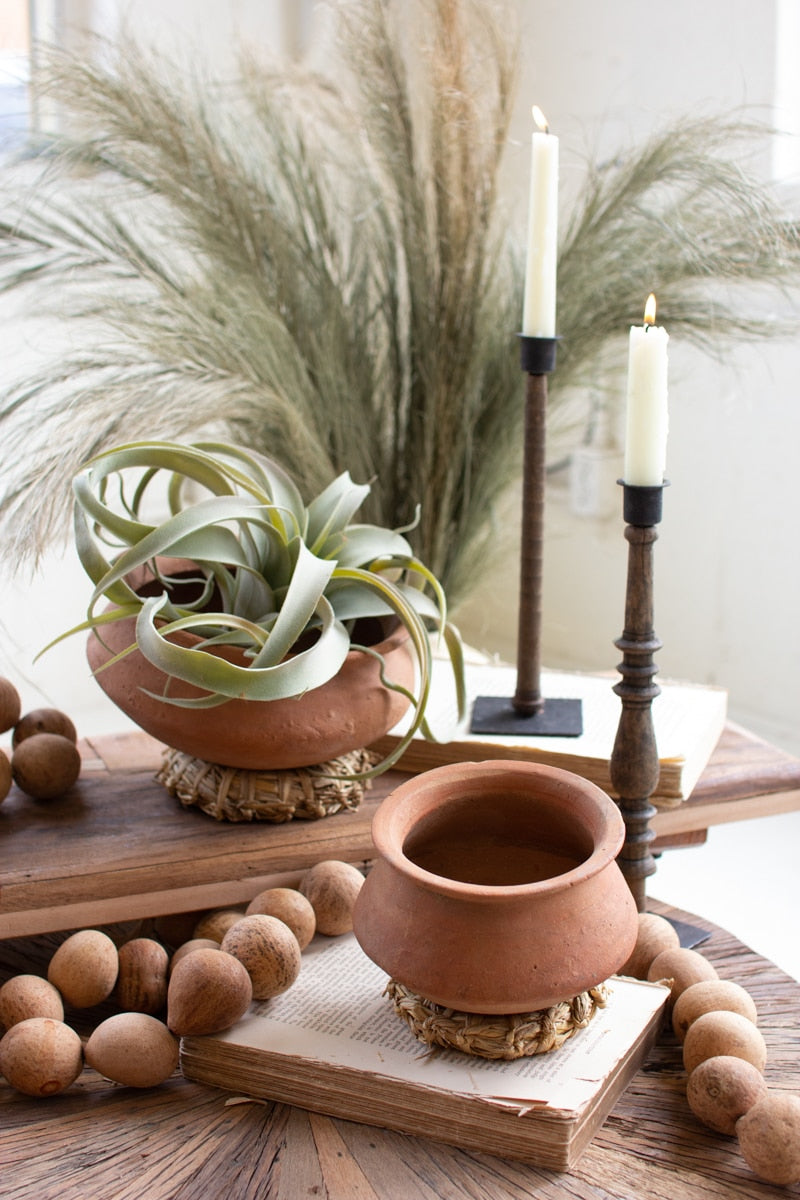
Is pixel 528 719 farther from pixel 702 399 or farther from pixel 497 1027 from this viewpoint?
pixel 702 399

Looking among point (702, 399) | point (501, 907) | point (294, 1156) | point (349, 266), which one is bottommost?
point (294, 1156)

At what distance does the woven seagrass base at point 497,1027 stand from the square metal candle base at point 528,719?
229 millimetres

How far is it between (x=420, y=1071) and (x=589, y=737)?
0.28m

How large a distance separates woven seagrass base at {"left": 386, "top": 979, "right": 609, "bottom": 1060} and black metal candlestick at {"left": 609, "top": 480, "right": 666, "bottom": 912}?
121 millimetres

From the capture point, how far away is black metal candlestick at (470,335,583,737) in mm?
765

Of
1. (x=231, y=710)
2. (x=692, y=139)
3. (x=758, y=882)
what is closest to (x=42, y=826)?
(x=231, y=710)

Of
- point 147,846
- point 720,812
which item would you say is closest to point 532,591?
point 720,812

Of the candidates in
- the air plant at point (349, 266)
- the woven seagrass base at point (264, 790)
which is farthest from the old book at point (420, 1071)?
the air plant at point (349, 266)

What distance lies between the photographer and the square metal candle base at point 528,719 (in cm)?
77

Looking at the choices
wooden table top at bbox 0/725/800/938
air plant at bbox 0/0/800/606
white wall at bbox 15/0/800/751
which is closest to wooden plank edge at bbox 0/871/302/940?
wooden table top at bbox 0/725/800/938

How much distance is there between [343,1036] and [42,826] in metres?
0.23

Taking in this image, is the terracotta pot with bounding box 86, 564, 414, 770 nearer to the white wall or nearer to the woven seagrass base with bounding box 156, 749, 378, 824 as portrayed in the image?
the woven seagrass base with bounding box 156, 749, 378, 824

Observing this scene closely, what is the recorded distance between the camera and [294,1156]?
0.52 metres

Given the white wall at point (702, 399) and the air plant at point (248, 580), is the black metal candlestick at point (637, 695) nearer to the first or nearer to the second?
the air plant at point (248, 580)
